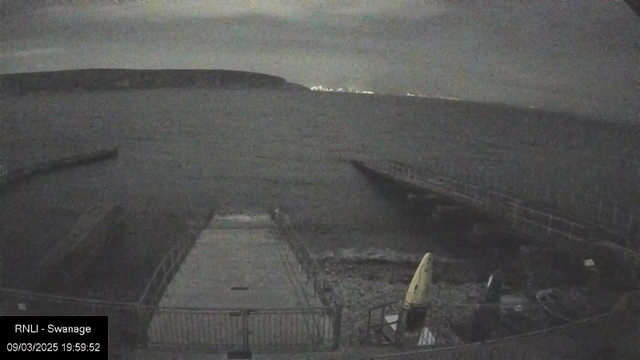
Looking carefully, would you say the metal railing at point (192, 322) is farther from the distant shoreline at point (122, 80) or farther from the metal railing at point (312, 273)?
the distant shoreline at point (122, 80)

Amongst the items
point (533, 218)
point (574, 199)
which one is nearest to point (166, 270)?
point (533, 218)

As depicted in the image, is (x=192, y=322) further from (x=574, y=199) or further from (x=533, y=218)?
(x=574, y=199)

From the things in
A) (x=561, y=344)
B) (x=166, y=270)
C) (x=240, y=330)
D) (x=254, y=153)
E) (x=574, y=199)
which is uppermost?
(x=254, y=153)

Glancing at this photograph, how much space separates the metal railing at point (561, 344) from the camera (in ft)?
7.25

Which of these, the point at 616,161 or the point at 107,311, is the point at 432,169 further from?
the point at 107,311

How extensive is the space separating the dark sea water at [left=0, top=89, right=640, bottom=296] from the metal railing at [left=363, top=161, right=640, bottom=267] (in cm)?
15

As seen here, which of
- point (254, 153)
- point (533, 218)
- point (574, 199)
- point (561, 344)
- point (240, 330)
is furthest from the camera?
point (574, 199)

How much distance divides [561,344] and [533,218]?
1011 millimetres

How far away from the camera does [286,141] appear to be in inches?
112

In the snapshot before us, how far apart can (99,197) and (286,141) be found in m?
1.42

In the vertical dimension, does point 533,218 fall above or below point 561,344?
above

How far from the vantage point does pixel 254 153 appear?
275 centimetres

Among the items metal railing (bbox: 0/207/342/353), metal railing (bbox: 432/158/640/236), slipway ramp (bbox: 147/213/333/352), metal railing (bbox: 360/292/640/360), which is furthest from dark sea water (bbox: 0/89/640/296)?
metal railing (bbox: 360/292/640/360)

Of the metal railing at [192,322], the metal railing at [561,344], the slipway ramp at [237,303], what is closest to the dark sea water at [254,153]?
the slipway ramp at [237,303]
